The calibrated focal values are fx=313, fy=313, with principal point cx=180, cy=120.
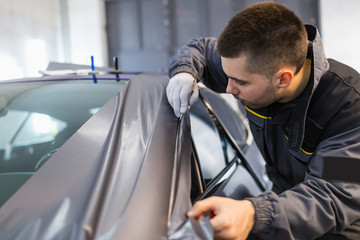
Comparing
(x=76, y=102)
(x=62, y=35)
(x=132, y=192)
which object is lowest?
(x=132, y=192)

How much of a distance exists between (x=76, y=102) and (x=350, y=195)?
2.82 feet

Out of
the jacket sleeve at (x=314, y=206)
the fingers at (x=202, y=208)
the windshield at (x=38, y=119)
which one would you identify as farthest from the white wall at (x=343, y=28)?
the fingers at (x=202, y=208)

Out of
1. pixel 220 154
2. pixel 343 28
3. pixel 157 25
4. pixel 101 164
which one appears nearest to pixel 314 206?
→ pixel 101 164

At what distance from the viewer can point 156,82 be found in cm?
113

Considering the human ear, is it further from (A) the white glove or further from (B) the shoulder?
(A) the white glove

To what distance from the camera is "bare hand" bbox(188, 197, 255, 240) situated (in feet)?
2.07

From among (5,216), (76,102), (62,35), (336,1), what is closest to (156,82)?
(76,102)

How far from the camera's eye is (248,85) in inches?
40.3

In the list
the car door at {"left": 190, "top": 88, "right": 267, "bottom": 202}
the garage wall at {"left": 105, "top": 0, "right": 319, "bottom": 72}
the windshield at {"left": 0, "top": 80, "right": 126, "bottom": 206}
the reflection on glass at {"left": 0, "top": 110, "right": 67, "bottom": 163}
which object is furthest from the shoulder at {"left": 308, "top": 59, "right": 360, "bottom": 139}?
the garage wall at {"left": 105, "top": 0, "right": 319, "bottom": 72}

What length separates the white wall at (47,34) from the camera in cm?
446

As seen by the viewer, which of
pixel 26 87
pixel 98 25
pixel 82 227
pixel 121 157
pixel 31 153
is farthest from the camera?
pixel 98 25

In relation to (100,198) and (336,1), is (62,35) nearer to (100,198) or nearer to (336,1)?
(336,1)

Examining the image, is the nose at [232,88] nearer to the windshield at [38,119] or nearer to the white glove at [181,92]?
the white glove at [181,92]

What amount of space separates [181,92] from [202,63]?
1.39 feet
